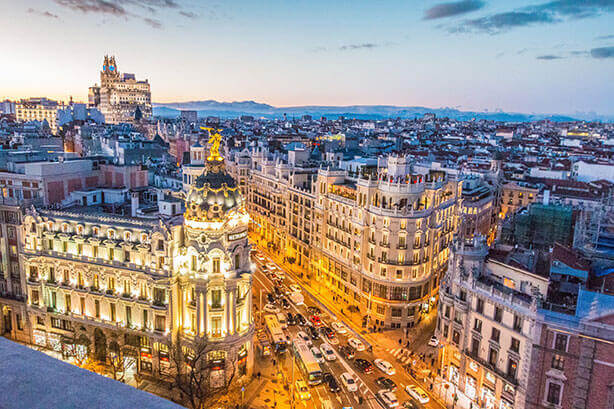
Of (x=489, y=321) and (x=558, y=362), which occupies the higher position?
(x=489, y=321)

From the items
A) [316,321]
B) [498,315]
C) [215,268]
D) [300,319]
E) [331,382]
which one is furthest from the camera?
[300,319]

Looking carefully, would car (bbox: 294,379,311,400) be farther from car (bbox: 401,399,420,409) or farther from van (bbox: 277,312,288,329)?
van (bbox: 277,312,288,329)

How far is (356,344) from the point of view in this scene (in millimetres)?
78750

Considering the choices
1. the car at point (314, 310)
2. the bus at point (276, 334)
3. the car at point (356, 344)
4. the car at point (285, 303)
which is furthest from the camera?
the car at point (285, 303)

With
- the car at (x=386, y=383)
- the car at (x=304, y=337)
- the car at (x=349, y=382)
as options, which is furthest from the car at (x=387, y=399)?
the car at (x=304, y=337)

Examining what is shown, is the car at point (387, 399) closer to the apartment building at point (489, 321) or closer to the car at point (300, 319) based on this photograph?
the apartment building at point (489, 321)

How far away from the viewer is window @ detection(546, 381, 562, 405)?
4969 centimetres

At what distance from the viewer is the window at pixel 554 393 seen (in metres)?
49.7

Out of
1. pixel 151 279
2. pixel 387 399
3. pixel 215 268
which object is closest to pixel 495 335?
pixel 387 399

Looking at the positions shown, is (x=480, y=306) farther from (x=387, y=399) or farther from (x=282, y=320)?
(x=282, y=320)

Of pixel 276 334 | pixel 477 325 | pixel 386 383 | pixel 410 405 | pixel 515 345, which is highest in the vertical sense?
pixel 515 345

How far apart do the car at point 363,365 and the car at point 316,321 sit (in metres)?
14.5

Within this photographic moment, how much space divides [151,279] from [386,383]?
38.4 m

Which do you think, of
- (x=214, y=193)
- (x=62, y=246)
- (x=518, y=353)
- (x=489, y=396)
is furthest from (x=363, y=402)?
(x=62, y=246)
